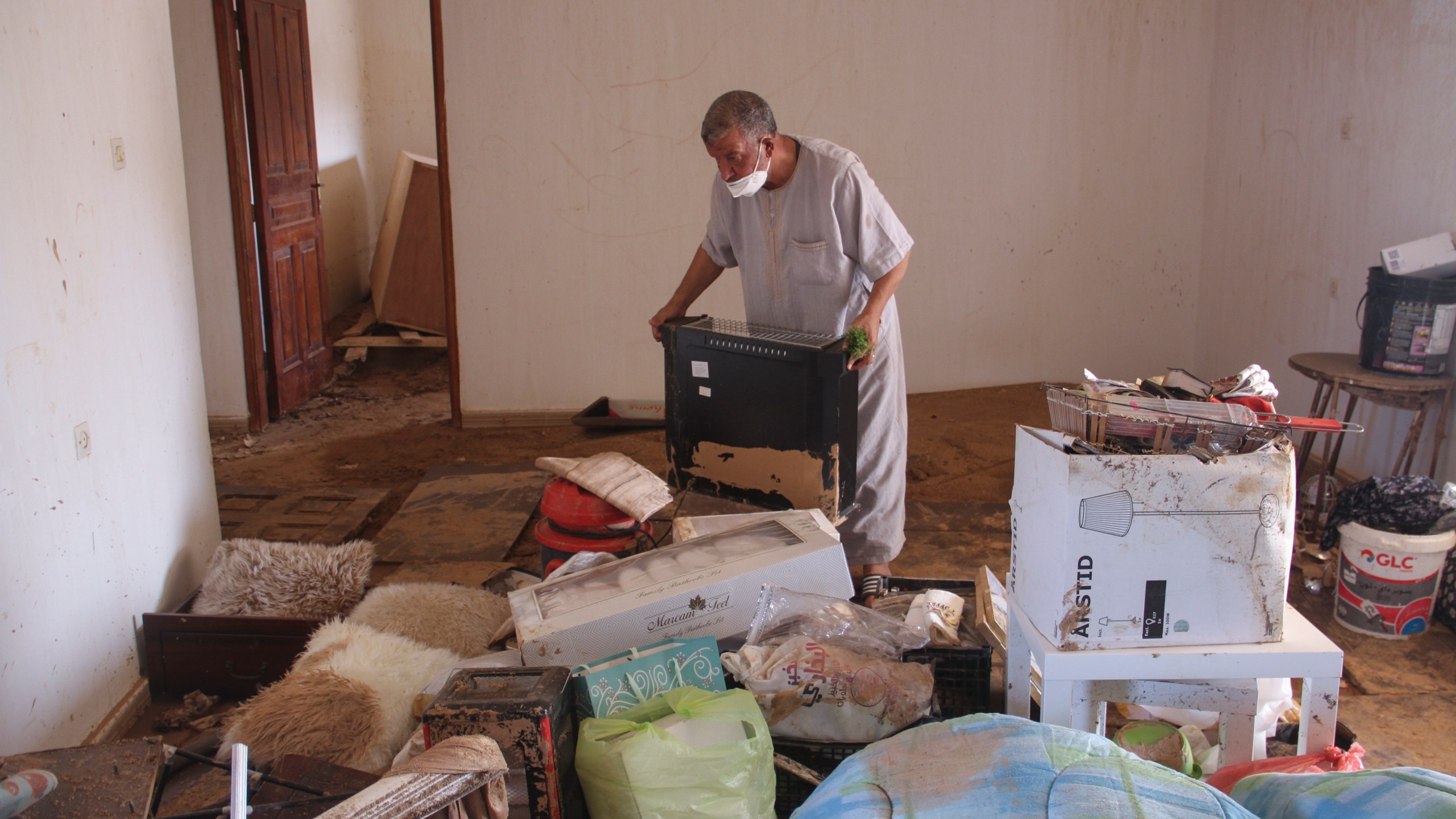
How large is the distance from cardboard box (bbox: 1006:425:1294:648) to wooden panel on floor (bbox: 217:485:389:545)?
2.73 metres

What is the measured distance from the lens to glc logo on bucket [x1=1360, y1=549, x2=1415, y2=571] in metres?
2.89

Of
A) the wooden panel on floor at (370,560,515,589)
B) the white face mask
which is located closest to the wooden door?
the wooden panel on floor at (370,560,515,589)

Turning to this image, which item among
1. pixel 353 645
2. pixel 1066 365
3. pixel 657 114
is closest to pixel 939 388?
pixel 1066 365

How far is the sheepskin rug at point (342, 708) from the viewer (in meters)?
2.08

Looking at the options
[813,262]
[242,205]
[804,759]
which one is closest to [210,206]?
[242,205]

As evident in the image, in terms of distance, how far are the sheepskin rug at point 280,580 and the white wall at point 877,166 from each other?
82.7 inches

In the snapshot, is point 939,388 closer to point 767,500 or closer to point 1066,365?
point 1066,365

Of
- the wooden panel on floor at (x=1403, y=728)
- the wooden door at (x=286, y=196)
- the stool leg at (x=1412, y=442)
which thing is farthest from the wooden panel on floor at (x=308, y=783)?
the wooden door at (x=286, y=196)

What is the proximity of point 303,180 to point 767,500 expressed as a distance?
3.86 meters

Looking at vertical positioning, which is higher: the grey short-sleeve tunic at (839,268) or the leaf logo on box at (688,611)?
the grey short-sleeve tunic at (839,268)

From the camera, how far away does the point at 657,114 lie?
4906mm

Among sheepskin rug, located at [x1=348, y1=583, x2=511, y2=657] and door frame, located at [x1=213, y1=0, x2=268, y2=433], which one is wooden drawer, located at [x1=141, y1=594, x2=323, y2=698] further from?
door frame, located at [x1=213, y1=0, x2=268, y2=433]

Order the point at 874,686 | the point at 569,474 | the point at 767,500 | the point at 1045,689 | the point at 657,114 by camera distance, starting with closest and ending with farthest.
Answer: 1. the point at 1045,689
2. the point at 874,686
3. the point at 569,474
4. the point at 767,500
5. the point at 657,114

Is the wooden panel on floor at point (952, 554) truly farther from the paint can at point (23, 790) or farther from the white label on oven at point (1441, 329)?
the paint can at point (23, 790)
